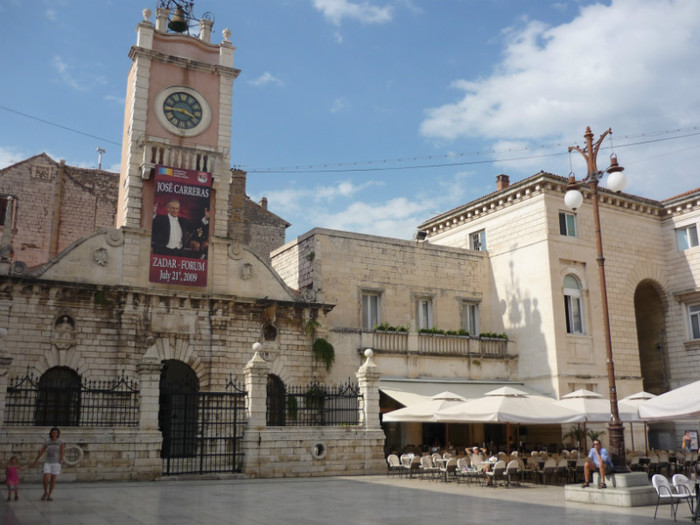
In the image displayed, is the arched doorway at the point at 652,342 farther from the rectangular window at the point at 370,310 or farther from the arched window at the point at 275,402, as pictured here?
the arched window at the point at 275,402

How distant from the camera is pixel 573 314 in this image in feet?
87.0

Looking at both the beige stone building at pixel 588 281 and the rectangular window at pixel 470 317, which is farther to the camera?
the rectangular window at pixel 470 317

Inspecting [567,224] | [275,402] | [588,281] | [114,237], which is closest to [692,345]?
[588,281]

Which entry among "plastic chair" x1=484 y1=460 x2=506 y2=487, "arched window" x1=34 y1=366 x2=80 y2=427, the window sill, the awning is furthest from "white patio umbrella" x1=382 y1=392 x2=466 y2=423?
the window sill

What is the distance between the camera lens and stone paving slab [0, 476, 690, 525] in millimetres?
9969

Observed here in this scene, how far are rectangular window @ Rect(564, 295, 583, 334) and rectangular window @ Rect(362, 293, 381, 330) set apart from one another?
7348 millimetres

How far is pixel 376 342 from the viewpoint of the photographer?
78.9 feet

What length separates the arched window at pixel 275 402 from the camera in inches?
855

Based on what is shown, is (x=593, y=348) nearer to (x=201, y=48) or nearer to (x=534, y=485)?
(x=534, y=485)

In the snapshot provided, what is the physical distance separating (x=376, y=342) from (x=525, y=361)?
6.45m

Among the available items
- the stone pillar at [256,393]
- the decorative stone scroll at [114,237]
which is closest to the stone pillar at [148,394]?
the stone pillar at [256,393]

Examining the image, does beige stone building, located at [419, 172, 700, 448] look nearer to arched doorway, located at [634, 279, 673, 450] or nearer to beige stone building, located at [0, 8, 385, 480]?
arched doorway, located at [634, 279, 673, 450]

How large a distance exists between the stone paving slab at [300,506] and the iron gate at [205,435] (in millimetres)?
1676

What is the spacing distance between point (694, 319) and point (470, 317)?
375 inches
